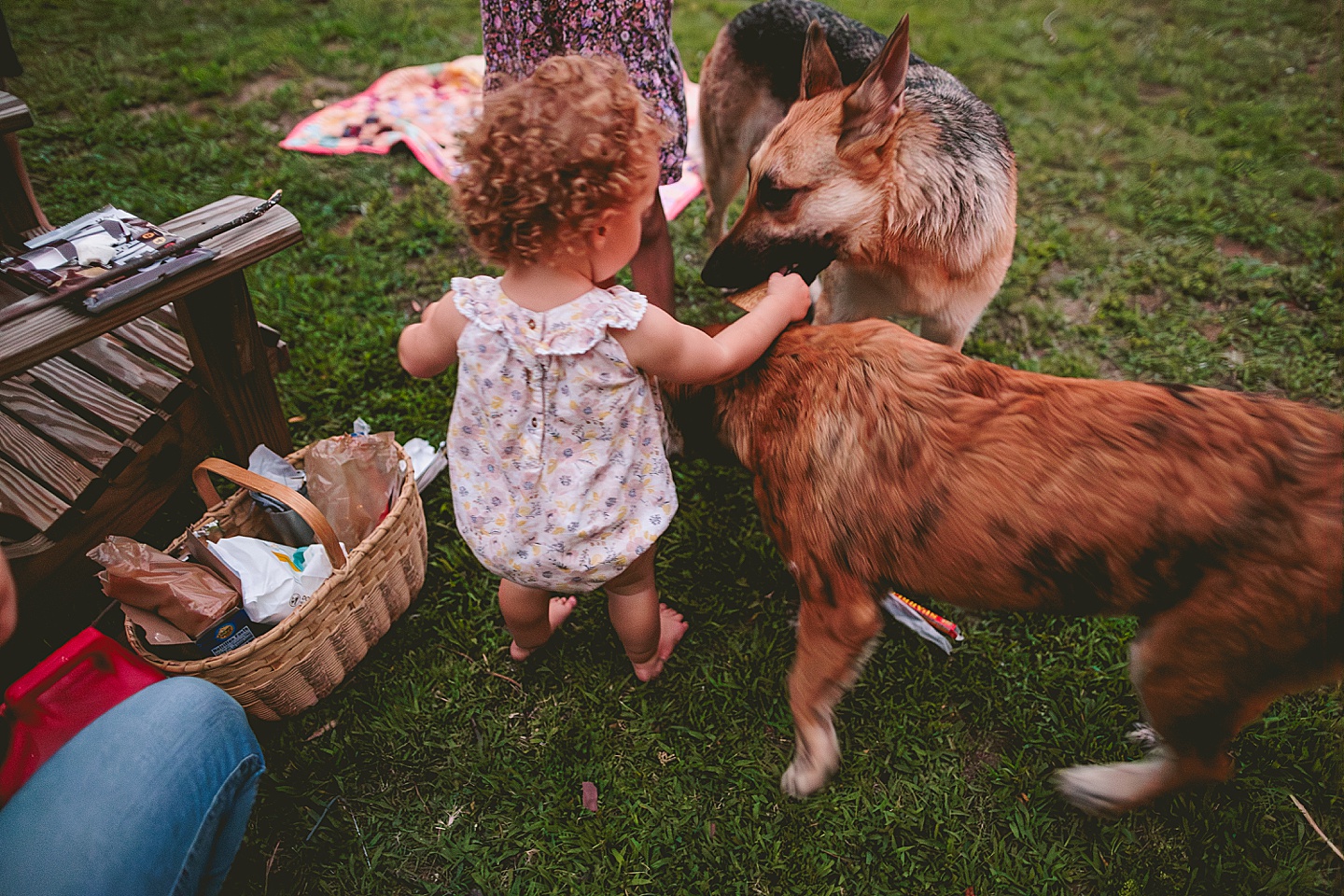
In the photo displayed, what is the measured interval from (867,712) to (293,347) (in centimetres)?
310

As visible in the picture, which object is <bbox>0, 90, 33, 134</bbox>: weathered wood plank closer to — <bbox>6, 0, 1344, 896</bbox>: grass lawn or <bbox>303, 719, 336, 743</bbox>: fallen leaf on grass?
<bbox>6, 0, 1344, 896</bbox>: grass lawn

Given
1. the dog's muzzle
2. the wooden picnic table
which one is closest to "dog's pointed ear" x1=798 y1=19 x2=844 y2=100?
the dog's muzzle

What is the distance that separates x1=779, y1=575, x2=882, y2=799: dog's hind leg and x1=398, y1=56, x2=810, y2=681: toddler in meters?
0.52

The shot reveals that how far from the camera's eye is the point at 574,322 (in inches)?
71.0

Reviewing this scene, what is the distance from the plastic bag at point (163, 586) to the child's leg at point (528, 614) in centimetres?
80

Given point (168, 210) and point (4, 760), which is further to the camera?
point (168, 210)

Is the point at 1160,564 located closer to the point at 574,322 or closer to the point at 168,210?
the point at 574,322

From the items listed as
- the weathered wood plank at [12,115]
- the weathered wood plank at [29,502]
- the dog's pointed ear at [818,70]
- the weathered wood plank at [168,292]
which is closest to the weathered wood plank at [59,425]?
the weathered wood plank at [29,502]

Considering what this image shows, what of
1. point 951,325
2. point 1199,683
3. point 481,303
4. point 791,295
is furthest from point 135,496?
point 1199,683

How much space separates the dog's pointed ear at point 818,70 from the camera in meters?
2.93

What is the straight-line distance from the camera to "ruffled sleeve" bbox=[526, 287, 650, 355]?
1.80 m

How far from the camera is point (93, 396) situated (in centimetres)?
262

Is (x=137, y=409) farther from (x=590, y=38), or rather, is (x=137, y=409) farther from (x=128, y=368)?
(x=590, y=38)

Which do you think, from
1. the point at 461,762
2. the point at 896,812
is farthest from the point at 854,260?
the point at 461,762
